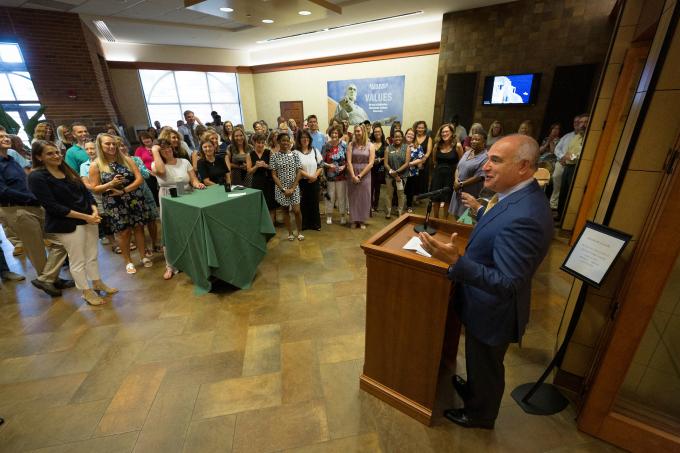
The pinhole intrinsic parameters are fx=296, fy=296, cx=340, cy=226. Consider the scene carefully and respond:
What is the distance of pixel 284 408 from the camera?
196 centimetres

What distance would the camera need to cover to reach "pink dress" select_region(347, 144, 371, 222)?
4.60 metres

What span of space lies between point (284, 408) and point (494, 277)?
159cm

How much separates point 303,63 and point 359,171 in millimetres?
6355

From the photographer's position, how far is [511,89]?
5.83 meters

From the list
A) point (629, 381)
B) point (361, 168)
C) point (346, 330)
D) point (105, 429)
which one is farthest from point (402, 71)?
point (105, 429)

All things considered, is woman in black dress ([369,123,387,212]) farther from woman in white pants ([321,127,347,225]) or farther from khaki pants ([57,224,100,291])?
khaki pants ([57,224,100,291])

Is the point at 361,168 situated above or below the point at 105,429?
above

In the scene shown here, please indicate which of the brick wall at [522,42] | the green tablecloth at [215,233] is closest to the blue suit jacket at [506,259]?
the green tablecloth at [215,233]

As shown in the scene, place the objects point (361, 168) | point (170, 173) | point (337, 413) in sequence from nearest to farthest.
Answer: point (337, 413), point (170, 173), point (361, 168)

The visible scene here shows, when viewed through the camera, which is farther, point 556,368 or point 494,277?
point 556,368

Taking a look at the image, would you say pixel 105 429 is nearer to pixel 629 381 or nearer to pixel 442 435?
pixel 442 435

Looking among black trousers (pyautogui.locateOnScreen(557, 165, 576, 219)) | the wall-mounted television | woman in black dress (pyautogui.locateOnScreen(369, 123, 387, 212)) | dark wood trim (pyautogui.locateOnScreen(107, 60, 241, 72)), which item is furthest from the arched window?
black trousers (pyautogui.locateOnScreen(557, 165, 576, 219))

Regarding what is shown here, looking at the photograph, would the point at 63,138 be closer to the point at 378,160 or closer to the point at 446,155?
the point at 378,160

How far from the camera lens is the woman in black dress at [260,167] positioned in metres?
4.27
